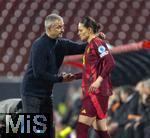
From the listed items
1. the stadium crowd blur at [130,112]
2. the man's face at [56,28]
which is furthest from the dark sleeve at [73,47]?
the stadium crowd blur at [130,112]

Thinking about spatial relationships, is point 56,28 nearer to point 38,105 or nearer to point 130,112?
point 38,105

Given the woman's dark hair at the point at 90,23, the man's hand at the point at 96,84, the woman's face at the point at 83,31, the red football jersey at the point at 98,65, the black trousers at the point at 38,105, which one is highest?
the woman's dark hair at the point at 90,23

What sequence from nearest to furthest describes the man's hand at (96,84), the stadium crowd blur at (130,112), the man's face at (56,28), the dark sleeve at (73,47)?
the man's hand at (96,84)
the man's face at (56,28)
the dark sleeve at (73,47)
the stadium crowd blur at (130,112)

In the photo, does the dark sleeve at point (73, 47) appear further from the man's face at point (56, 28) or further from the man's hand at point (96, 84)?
the man's hand at point (96, 84)

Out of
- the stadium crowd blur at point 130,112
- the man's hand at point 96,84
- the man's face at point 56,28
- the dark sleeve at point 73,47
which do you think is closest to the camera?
the man's hand at point 96,84

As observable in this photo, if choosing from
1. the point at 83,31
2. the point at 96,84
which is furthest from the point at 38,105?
the point at 83,31

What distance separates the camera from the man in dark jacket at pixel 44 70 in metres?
4.45

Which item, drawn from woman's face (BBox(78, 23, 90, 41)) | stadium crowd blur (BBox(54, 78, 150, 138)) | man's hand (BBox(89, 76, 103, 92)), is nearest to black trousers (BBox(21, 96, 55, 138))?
man's hand (BBox(89, 76, 103, 92))

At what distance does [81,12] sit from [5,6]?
149 centimetres

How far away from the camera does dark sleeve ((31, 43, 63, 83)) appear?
4.43 meters

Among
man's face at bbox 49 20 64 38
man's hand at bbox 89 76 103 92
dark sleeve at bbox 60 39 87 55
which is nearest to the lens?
man's hand at bbox 89 76 103 92

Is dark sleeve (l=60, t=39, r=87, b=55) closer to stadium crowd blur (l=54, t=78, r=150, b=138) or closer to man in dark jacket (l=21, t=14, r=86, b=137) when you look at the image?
man in dark jacket (l=21, t=14, r=86, b=137)

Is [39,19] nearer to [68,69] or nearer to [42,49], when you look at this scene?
[68,69]

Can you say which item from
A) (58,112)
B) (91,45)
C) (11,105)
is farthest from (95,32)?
(58,112)
